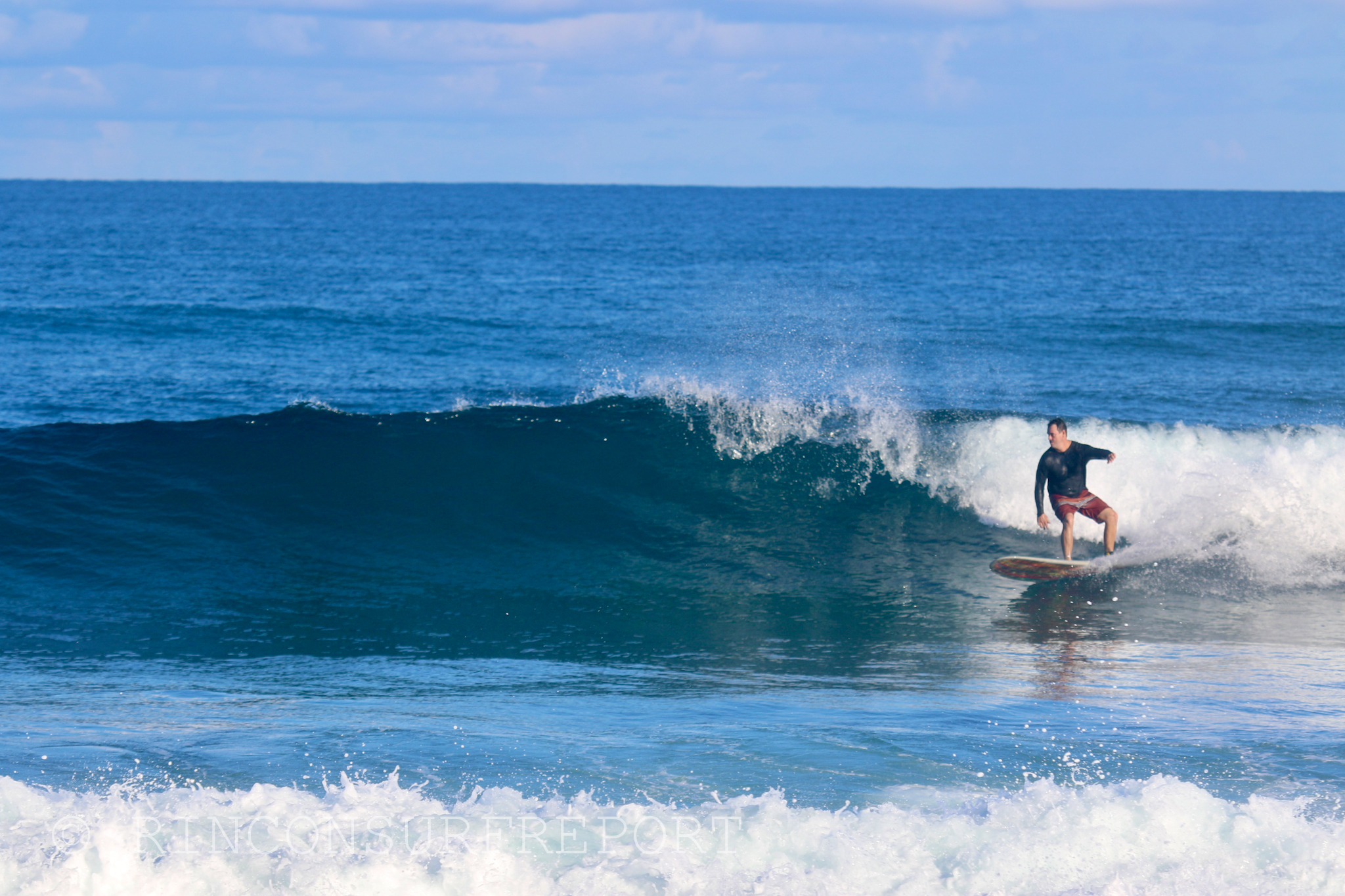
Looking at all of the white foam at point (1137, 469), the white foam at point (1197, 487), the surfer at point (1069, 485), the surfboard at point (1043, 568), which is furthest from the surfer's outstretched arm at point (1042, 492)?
the white foam at point (1197, 487)

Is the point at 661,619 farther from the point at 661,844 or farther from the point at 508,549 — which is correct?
the point at 661,844

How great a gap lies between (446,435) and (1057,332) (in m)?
20.4

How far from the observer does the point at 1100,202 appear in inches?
5748

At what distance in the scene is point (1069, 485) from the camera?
10312 millimetres

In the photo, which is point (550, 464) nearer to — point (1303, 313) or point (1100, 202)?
point (1303, 313)

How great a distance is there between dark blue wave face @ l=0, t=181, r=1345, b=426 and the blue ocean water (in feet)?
1.02

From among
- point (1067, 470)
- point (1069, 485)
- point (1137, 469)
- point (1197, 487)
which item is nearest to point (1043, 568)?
point (1069, 485)

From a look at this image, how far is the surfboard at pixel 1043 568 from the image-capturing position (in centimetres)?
1016

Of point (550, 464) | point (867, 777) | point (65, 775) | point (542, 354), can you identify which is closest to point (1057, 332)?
point (542, 354)

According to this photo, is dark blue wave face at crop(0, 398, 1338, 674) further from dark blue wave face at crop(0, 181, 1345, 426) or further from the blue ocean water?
dark blue wave face at crop(0, 181, 1345, 426)

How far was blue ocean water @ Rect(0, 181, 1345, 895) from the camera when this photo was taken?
4727 mm

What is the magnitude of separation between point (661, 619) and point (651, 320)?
22.4 m

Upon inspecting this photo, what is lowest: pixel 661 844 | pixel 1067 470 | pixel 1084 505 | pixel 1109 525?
pixel 661 844

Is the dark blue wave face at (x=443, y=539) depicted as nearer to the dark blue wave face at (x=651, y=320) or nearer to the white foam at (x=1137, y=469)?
the white foam at (x=1137, y=469)
